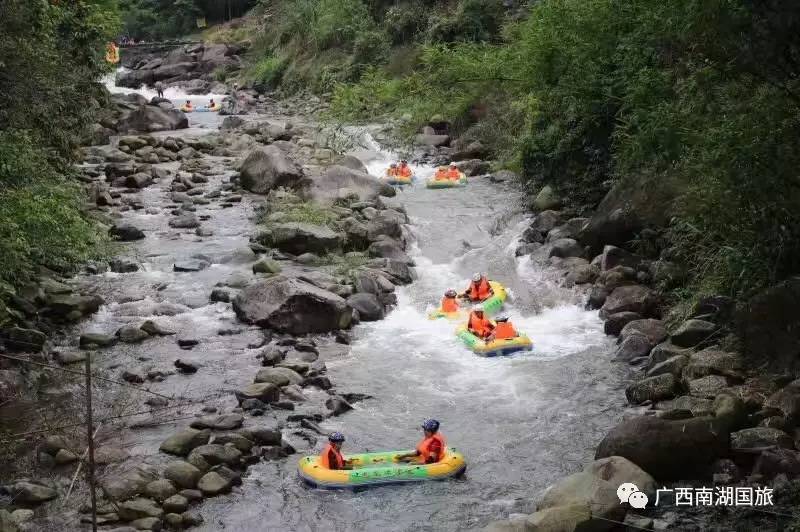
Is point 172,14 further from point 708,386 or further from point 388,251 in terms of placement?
point 708,386

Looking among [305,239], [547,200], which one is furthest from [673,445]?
[547,200]

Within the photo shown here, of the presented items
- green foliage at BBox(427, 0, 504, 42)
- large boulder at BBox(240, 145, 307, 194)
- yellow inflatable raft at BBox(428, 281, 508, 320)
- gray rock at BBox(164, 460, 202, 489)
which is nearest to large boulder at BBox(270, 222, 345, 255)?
yellow inflatable raft at BBox(428, 281, 508, 320)

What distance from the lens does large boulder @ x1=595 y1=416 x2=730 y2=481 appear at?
27.5ft

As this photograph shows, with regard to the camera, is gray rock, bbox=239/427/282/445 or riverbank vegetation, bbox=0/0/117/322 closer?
gray rock, bbox=239/427/282/445

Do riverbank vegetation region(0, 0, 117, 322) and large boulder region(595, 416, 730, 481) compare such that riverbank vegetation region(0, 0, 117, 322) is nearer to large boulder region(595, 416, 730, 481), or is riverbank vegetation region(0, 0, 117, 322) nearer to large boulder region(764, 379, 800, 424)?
large boulder region(595, 416, 730, 481)

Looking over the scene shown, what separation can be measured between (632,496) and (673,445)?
79 centimetres

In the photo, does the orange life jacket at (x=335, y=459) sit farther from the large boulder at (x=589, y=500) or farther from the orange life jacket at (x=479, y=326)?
the orange life jacket at (x=479, y=326)

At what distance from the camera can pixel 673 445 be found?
8375mm

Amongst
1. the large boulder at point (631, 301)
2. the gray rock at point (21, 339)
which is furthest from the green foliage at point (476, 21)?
the gray rock at point (21, 339)

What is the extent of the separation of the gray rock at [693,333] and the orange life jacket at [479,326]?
8.52ft

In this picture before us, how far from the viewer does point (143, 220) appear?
1919 cm

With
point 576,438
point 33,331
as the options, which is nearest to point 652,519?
point 576,438

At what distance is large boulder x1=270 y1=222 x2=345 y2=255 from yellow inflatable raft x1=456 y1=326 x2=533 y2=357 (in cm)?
455

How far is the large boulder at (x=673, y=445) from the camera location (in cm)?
838
